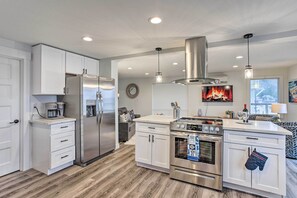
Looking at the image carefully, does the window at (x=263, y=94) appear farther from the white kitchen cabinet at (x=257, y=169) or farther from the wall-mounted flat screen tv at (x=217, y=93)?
the white kitchen cabinet at (x=257, y=169)

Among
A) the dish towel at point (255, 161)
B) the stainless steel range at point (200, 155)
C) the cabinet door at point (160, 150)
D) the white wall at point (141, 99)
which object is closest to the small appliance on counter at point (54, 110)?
the cabinet door at point (160, 150)

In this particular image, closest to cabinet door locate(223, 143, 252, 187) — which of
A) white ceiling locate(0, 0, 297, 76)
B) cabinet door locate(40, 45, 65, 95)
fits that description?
white ceiling locate(0, 0, 297, 76)

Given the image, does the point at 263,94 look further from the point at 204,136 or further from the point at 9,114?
the point at 9,114

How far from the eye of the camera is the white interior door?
9.23 feet

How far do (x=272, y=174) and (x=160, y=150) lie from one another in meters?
1.64

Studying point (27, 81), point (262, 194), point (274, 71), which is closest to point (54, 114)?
point (27, 81)

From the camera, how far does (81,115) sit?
10.5ft

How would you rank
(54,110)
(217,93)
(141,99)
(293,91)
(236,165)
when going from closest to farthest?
(236,165) < (54,110) < (293,91) < (217,93) < (141,99)

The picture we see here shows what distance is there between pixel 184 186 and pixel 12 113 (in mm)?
3326

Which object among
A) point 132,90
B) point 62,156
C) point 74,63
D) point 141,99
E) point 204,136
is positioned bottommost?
point 62,156

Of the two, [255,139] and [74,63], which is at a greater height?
[74,63]

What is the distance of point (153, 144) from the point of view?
2.97 meters

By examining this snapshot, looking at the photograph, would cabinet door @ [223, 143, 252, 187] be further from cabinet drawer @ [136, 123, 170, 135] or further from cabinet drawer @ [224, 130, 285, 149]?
cabinet drawer @ [136, 123, 170, 135]

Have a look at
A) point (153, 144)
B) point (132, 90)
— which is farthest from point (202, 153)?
point (132, 90)
